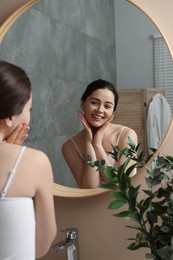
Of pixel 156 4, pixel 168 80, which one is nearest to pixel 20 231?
pixel 168 80

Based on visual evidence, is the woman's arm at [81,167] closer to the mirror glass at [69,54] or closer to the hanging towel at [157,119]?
the mirror glass at [69,54]

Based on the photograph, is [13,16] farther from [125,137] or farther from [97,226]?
[97,226]

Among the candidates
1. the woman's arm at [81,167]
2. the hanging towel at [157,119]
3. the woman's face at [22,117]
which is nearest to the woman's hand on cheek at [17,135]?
the woman's face at [22,117]

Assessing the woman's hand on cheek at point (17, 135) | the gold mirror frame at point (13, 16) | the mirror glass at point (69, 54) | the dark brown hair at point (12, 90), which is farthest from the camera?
the gold mirror frame at point (13, 16)

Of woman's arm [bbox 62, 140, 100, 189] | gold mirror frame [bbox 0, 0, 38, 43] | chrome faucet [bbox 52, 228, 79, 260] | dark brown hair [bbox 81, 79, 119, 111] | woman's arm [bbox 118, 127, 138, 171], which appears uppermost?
gold mirror frame [bbox 0, 0, 38, 43]

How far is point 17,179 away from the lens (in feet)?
2.63

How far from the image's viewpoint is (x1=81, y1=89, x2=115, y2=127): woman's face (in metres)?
1.13

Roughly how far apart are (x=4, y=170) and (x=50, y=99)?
46 centimetres

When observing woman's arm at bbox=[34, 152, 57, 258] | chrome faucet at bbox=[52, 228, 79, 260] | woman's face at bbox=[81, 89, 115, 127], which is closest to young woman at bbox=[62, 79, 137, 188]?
woman's face at bbox=[81, 89, 115, 127]

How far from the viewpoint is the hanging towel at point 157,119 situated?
1037mm

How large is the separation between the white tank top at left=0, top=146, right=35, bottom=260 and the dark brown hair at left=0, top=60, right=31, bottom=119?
0.09m

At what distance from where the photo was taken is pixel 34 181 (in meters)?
0.82

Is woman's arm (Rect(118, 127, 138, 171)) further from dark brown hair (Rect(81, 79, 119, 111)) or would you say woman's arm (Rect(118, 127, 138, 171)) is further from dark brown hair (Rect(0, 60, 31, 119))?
dark brown hair (Rect(0, 60, 31, 119))

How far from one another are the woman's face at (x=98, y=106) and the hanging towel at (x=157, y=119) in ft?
0.40
